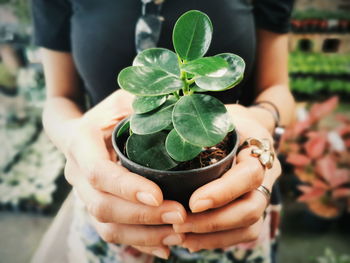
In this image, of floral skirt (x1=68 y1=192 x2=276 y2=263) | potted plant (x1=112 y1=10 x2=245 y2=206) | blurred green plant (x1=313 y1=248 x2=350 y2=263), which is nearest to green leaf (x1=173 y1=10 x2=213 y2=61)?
potted plant (x1=112 y1=10 x2=245 y2=206)

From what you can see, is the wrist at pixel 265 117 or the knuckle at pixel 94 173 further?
the wrist at pixel 265 117

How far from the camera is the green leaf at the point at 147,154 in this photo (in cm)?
44

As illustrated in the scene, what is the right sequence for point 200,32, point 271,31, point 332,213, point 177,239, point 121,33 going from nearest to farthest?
point 200,32
point 177,239
point 121,33
point 271,31
point 332,213

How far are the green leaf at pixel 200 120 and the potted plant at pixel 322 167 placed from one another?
135cm

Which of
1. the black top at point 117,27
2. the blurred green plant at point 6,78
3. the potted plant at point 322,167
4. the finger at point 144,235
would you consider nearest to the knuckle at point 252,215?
the finger at point 144,235

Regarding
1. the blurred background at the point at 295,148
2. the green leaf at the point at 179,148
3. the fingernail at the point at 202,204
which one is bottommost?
the blurred background at the point at 295,148

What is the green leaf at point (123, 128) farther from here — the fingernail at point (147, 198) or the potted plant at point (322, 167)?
the potted plant at point (322, 167)

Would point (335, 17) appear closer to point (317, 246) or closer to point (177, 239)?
point (317, 246)

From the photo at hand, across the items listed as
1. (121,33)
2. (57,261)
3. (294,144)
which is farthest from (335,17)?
(57,261)

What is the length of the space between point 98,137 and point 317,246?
158 cm

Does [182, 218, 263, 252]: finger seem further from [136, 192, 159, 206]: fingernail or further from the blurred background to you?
the blurred background

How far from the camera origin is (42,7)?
0.86 m

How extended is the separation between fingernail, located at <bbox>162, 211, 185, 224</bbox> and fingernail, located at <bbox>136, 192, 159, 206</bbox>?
4cm

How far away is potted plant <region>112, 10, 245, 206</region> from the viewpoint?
15.4 inches
